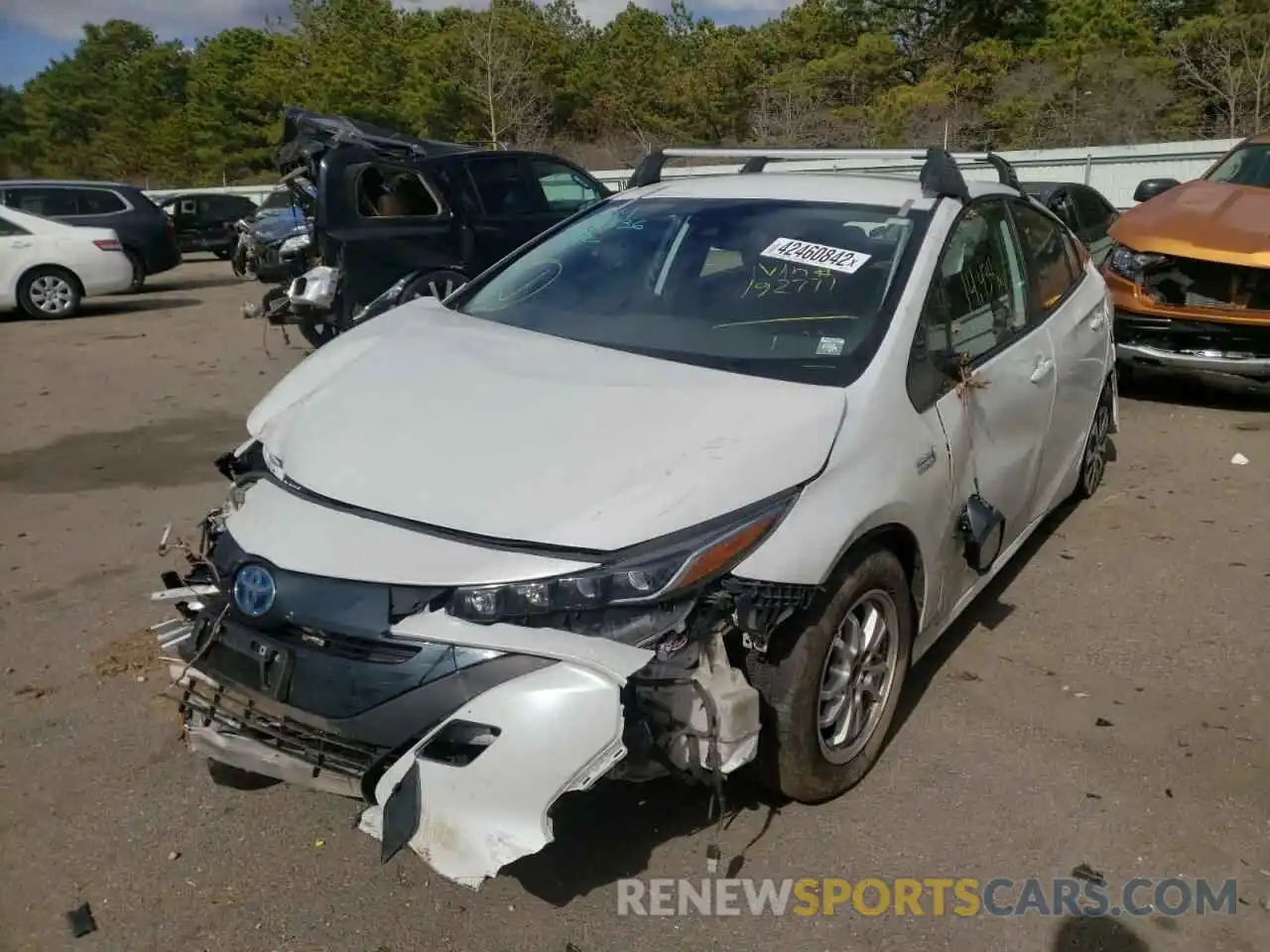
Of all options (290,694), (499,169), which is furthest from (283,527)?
(499,169)

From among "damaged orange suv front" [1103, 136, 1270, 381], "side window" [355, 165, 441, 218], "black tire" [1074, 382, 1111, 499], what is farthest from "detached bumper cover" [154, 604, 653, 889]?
"side window" [355, 165, 441, 218]

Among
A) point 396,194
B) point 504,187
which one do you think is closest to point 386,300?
point 396,194

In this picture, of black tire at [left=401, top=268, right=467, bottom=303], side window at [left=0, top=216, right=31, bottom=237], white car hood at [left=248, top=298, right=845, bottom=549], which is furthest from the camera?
side window at [left=0, top=216, right=31, bottom=237]

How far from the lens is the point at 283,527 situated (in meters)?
2.81

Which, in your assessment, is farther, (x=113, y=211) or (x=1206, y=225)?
(x=113, y=211)

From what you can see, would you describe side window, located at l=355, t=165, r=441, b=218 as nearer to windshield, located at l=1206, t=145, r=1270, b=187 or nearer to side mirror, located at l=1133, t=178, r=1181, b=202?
side mirror, located at l=1133, t=178, r=1181, b=202

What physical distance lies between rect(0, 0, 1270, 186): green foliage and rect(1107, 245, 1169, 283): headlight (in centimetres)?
2763

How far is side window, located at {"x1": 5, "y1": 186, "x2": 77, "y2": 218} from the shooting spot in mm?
15125

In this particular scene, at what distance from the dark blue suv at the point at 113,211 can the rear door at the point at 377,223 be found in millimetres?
7458

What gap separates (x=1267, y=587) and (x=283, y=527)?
13.6ft

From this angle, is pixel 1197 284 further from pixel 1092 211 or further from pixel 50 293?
pixel 50 293

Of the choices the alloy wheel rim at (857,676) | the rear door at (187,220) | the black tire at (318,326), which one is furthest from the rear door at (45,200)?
the alloy wheel rim at (857,676)

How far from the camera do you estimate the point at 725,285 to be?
3.79m

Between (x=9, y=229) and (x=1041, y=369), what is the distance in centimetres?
1393
